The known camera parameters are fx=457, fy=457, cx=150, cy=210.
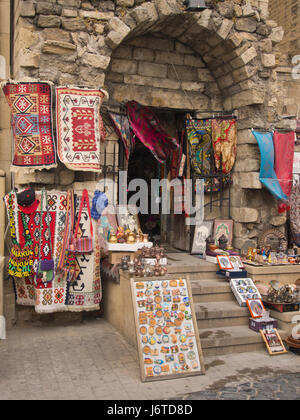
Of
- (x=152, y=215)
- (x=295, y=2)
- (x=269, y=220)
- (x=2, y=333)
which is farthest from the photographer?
(x=295, y=2)

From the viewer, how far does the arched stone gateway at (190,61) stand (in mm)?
6660

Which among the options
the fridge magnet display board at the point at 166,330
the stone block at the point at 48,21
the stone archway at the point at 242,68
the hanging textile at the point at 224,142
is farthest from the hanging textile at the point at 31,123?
the hanging textile at the point at 224,142

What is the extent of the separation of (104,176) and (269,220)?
3053mm

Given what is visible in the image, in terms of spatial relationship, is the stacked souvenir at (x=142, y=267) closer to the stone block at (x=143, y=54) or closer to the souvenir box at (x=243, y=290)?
the souvenir box at (x=243, y=290)

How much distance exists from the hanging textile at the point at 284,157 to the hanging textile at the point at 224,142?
74 centimetres

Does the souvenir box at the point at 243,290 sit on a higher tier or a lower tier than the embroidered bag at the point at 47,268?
lower

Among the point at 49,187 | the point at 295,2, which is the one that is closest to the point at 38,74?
the point at 49,187

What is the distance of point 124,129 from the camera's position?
780cm

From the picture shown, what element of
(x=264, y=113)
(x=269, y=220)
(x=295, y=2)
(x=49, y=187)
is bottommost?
(x=269, y=220)

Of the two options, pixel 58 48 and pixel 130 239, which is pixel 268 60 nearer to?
pixel 58 48

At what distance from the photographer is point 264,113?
26.5 feet

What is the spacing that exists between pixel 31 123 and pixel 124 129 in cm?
198

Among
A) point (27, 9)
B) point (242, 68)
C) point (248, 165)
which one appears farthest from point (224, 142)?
point (27, 9)
